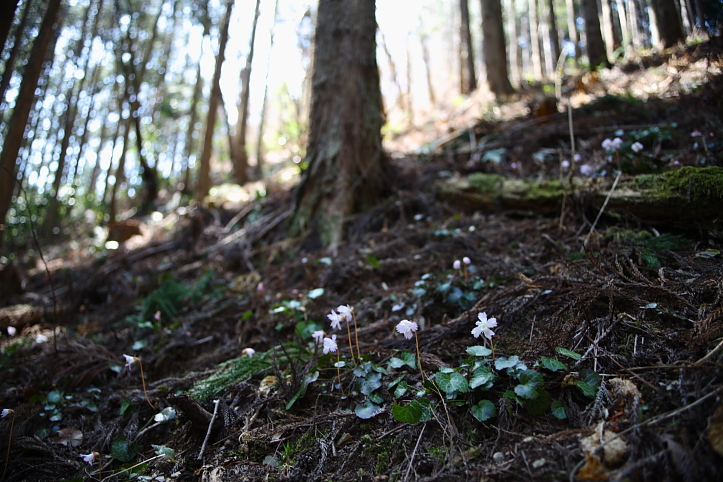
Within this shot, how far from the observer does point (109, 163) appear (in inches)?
549

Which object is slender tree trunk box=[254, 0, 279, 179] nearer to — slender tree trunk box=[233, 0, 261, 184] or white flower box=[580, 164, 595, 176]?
slender tree trunk box=[233, 0, 261, 184]

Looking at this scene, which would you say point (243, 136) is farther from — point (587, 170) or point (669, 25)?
point (587, 170)

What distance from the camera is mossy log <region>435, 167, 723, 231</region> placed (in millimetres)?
2389

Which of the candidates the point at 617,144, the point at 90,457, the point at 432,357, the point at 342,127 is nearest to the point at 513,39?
the point at 342,127

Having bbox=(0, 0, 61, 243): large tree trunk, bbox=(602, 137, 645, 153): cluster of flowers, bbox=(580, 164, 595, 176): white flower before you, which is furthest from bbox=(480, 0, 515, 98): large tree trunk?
bbox=(0, 0, 61, 243): large tree trunk

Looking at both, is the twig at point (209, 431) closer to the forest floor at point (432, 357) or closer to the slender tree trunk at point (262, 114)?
the forest floor at point (432, 357)

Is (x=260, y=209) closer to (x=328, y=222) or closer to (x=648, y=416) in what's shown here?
(x=328, y=222)

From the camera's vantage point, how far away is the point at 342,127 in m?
4.51

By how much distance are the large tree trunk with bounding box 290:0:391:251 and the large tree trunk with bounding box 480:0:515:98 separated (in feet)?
18.0

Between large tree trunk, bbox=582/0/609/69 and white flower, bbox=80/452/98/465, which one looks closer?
white flower, bbox=80/452/98/465

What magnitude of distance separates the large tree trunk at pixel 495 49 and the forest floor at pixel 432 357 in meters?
5.44

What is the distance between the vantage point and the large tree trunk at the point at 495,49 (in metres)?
9.20

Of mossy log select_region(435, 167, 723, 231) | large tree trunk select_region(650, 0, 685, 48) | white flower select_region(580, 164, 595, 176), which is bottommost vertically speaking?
mossy log select_region(435, 167, 723, 231)

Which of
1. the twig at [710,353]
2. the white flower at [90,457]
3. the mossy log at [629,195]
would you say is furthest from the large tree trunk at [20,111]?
the twig at [710,353]
